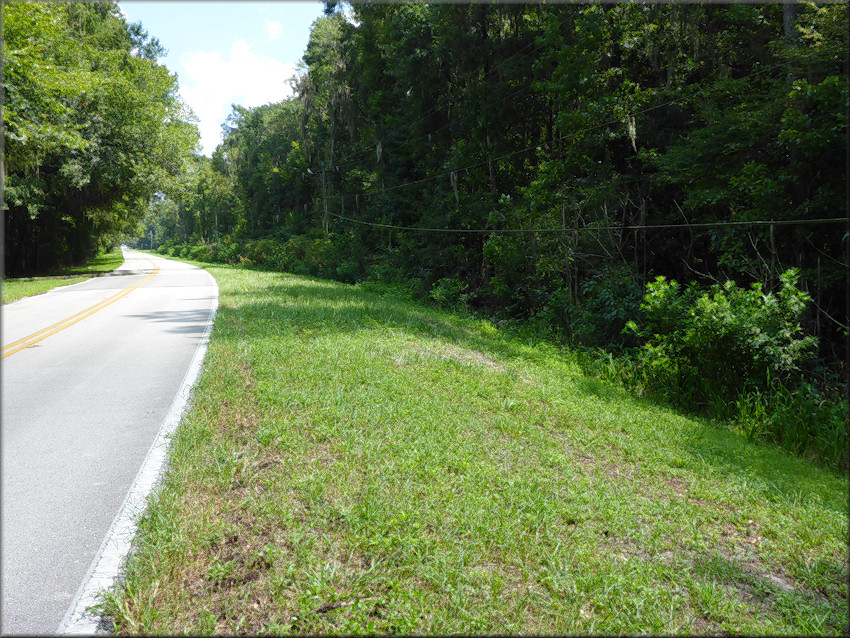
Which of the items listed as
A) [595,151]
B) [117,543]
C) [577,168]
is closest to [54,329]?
[117,543]

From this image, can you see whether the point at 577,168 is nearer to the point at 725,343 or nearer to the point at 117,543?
the point at 725,343

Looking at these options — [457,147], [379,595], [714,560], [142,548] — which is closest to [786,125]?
[714,560]

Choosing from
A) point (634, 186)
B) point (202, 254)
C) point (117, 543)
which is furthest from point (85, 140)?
point (202, 254)

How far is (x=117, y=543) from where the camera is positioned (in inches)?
142

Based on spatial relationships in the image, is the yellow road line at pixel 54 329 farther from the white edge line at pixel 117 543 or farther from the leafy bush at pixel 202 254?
the leafy bush at pixel 202 254

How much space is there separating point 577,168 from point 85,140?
1977 centimetres

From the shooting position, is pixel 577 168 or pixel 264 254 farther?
pixel 264 254

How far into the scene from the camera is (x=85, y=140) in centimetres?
2269

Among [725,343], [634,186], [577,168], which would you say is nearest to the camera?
[725,343]

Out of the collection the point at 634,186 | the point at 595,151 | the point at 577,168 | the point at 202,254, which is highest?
the point at 595,151

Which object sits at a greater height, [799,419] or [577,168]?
[577,168]

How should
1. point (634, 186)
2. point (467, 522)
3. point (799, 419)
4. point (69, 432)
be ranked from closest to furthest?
point (467, 522)
point (69, 432)
point (799, 419)
point (634, 186)

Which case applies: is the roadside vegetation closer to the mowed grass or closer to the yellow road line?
the mowed grass

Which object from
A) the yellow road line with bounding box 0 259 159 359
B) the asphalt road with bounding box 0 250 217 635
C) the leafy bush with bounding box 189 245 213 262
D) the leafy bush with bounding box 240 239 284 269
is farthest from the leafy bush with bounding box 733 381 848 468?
the leafy bush with bounding box 189 245 213 262
